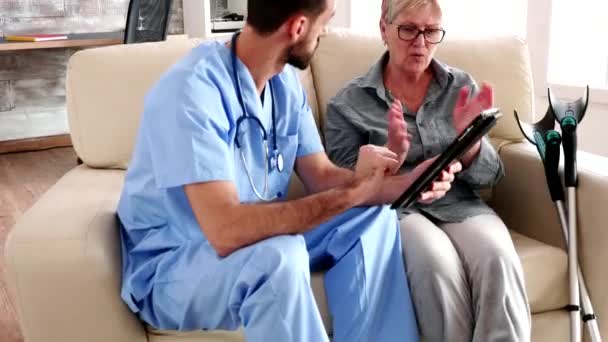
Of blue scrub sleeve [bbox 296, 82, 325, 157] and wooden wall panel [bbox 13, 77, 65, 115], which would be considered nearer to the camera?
blue scrub sleeve [bbox 296, 82, 325, 157]

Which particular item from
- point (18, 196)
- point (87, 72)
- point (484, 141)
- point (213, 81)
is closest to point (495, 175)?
point (484, 141)

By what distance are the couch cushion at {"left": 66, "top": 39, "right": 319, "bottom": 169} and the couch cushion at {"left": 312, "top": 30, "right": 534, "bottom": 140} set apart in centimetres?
45

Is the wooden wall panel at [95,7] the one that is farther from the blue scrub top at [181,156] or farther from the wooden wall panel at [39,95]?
the blue scrub top at [181,156]

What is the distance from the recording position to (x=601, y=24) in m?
2.71

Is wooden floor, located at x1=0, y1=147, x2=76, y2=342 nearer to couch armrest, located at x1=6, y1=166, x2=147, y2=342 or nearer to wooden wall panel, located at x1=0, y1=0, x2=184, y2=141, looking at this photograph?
wooden wall panel, located at x1=0, y1=0, x2=184, y2=141

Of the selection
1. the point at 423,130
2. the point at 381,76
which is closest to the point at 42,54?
the point at 381,76

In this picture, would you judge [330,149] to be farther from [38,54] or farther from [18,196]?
[38,54]

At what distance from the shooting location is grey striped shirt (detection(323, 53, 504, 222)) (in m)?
1.64

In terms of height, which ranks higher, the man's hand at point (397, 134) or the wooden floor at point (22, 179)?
the man's hand at point (397, 134)

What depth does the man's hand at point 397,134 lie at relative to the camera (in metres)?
1.47

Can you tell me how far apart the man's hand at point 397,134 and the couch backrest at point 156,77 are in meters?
0.44

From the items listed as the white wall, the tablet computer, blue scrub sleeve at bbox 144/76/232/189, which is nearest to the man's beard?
blue scrub sleeve at bbox 144/76/232/189

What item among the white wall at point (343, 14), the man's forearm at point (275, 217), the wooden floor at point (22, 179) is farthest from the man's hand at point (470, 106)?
the white wall at point (343, 14)

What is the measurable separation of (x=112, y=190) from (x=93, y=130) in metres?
0.21
